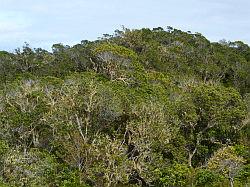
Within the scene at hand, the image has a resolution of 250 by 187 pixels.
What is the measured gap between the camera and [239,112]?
31.9 m

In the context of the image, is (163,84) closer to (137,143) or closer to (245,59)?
(137,143)

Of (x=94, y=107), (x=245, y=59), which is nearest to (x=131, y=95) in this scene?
(x=94, y=107)

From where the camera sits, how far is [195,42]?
183 feet

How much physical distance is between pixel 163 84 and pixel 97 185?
14677 mm

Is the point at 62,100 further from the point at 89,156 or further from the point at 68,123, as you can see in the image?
Result: the point at 89,156

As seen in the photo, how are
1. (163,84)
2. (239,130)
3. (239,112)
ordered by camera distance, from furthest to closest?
(163,84) → (239,130) → (239,112)

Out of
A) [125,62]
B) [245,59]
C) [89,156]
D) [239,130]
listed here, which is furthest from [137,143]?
[245,59]

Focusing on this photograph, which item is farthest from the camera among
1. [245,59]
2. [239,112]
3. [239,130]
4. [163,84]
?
[245,59]

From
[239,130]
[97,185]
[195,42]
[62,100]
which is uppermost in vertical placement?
[195,42]

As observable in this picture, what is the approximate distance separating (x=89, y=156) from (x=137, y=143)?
2.87 metres

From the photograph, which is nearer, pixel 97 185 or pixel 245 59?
pixel 97 185

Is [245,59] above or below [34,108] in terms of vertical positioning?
above

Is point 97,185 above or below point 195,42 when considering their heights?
below

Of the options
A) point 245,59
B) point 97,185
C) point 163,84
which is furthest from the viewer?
point 245,59
